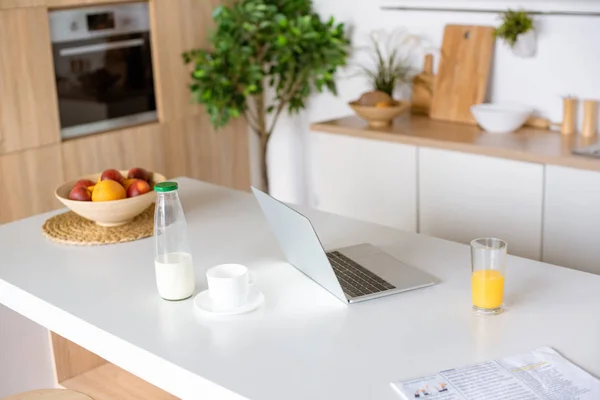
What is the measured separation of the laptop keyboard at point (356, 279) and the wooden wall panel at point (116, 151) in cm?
209

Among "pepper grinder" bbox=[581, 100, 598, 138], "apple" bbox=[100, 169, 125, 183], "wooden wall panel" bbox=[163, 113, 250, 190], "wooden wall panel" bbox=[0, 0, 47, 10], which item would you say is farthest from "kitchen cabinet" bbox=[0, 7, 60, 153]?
"pepper grinder" bbox=[581, 100, 598, 138]

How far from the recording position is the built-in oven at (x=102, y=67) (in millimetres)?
3736

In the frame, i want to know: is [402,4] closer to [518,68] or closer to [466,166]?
[518,68]

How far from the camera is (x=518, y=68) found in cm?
368

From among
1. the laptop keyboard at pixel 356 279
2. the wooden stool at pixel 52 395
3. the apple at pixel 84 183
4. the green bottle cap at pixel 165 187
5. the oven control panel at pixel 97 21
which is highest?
the oven control panel at pixel 97 21

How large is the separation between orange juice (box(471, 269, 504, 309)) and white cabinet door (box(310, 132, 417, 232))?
1899mm

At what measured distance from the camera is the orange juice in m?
1.70

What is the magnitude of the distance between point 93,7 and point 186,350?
2580mm

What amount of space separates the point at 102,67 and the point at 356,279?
2.40 metres

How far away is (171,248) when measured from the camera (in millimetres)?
1863

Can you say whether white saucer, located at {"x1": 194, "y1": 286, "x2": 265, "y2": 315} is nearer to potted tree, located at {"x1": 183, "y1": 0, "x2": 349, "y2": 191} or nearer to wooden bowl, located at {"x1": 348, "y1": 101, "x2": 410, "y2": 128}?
wooden bowl, located at {"x1": 348, "y1": 101, "x2": 410, "y2": 128}

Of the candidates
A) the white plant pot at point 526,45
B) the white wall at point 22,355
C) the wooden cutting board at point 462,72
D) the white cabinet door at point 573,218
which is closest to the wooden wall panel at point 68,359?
the white wall at point 22,355

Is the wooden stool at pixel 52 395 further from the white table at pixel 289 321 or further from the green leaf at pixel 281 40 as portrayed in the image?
the green leaf at pixel 281 40

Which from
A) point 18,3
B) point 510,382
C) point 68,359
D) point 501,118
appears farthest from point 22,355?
point 501,118
